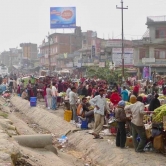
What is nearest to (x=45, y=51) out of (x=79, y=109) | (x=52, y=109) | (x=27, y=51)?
(x=27, y=51)

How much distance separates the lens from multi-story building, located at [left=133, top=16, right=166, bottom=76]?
48.8 metres

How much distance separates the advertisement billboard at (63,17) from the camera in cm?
5747

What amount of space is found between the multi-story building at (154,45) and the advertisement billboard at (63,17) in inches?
460

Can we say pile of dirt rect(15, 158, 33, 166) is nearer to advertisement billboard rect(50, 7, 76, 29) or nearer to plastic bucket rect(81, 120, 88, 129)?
plastic bucket rect(81, 120, 88, 129)

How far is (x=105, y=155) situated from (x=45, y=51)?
84.0 meters

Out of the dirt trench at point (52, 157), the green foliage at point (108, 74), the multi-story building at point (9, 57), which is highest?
the multi-story building at point (9, 57)

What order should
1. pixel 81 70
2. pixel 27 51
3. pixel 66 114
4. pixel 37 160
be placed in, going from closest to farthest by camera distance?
pixel 37 160 < pixel 66 114 < pixel 81 70 < pixel 27 51

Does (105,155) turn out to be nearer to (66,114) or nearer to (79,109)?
(79,109)

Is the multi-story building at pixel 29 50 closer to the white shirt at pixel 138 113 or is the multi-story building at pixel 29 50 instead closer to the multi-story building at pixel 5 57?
the multi-story building at pixel 5 57

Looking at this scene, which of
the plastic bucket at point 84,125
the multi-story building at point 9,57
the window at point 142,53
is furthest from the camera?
the multi-story building at point 9,57

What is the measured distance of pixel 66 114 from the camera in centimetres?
1920

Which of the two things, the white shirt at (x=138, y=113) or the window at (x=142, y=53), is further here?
the window at (x=142, y=53)

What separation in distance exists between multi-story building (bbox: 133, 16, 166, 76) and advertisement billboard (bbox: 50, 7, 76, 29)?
1168cm

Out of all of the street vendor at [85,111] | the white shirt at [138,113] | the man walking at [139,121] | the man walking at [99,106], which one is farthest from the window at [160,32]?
the white shirt at [138,113]
